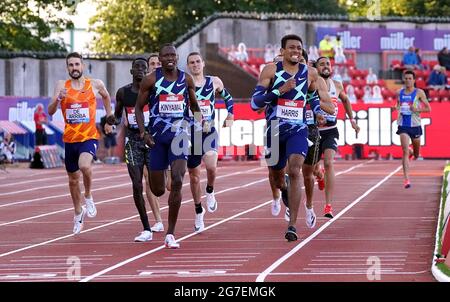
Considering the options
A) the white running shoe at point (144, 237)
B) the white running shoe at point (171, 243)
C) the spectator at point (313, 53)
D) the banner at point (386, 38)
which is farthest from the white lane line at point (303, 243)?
the banner at point (386, 38)

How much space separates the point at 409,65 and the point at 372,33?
3.24m

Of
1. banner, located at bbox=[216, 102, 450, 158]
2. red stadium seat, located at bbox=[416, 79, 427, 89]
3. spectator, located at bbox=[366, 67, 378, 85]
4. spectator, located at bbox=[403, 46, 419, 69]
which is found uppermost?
spectator, located at bbox=[403, 46, 419, 69]

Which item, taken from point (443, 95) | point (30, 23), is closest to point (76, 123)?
point (443, 95)

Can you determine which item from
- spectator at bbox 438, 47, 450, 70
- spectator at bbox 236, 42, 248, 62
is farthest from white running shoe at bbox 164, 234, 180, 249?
spectator at bbox 438, 47, 450, 70

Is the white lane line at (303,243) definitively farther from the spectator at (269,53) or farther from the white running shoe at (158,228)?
the spectator at (269,53)

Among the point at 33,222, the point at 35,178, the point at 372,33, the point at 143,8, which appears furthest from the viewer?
the point at 143,8

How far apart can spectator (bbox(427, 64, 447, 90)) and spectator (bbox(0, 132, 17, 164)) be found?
1529cm

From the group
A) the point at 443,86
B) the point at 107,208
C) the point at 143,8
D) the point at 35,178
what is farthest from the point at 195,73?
the point at 143,8

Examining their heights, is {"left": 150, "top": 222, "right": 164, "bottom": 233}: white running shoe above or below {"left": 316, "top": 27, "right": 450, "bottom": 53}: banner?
below

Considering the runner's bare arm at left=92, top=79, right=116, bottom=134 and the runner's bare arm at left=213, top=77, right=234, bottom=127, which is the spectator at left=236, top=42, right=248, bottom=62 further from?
the runner's bare arm at left=92, top=79, right=116, bottom=134

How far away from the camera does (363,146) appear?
45.8 m

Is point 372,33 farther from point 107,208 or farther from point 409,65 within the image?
point 107,208

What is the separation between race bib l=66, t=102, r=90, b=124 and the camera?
18.7 metres

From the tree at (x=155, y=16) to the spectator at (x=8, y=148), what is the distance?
3268 centimetres
